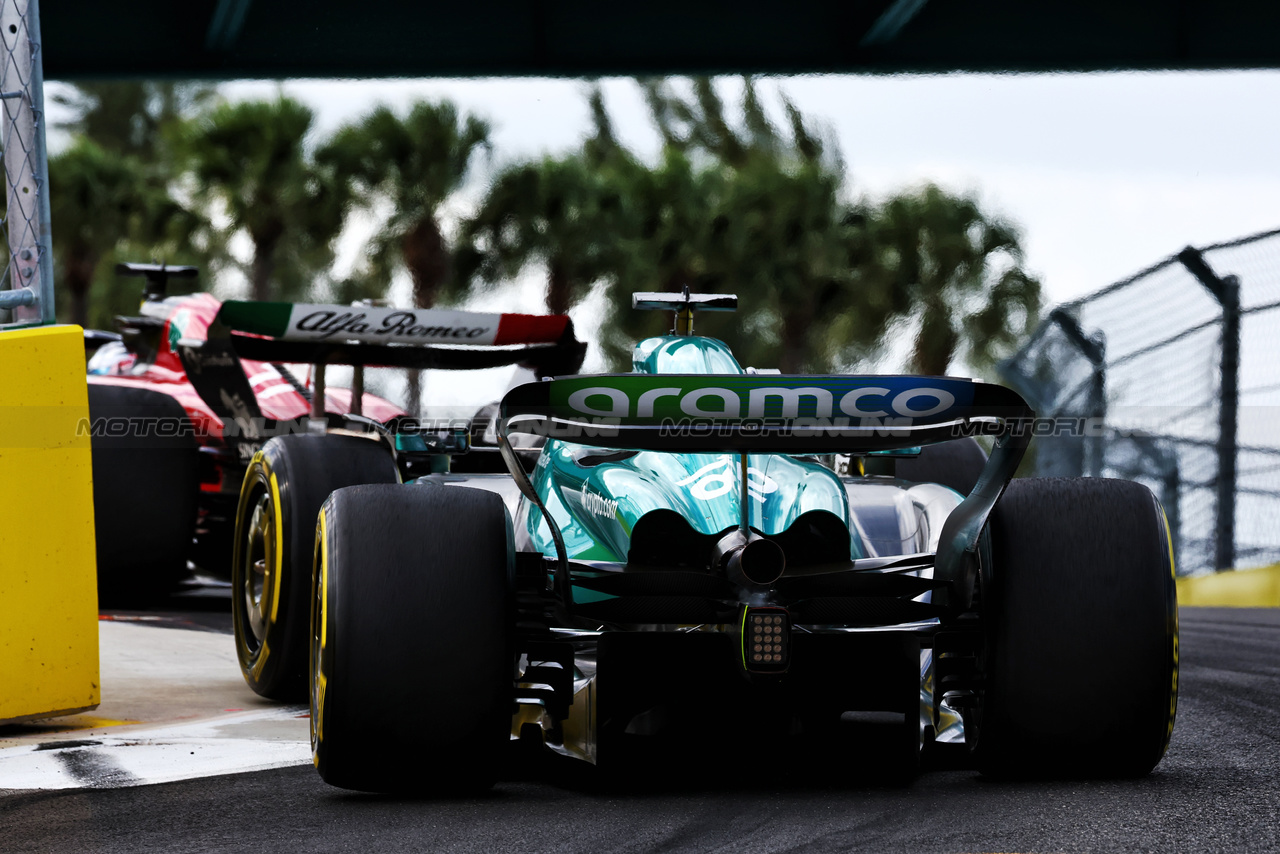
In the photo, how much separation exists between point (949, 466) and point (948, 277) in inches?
1038

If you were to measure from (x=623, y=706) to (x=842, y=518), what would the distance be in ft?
2.63

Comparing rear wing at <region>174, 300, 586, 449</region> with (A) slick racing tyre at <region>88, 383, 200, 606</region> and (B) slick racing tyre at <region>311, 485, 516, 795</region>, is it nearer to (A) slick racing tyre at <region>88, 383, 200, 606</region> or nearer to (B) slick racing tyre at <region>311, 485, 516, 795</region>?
(A) slick racing tyre at <region>88, 383, 200, 606</region>

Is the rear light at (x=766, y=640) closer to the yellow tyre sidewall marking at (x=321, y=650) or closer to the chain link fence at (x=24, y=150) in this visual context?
the yellow tyre sidewall marking at (x=321, y=650)

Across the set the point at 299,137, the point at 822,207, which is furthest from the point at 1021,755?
the point at 822,207

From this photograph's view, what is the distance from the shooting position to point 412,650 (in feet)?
11.9

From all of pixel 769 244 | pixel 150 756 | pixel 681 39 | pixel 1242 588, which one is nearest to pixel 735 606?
pixel 150 756

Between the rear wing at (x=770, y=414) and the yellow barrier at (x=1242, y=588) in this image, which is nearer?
the rear wing at (x=770, y=414)

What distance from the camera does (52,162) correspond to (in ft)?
107

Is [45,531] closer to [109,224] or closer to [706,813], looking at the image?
[706,813]

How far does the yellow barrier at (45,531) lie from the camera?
4.55 meters

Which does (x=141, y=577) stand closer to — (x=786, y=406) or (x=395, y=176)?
(x=786, y=406)

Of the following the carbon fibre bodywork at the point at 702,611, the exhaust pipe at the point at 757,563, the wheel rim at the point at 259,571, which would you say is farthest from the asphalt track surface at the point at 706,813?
the wheel rim at the point at 259,571

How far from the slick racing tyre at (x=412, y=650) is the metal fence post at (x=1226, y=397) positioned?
7604 millimetres

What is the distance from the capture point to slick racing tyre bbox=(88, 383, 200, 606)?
7363 mm
